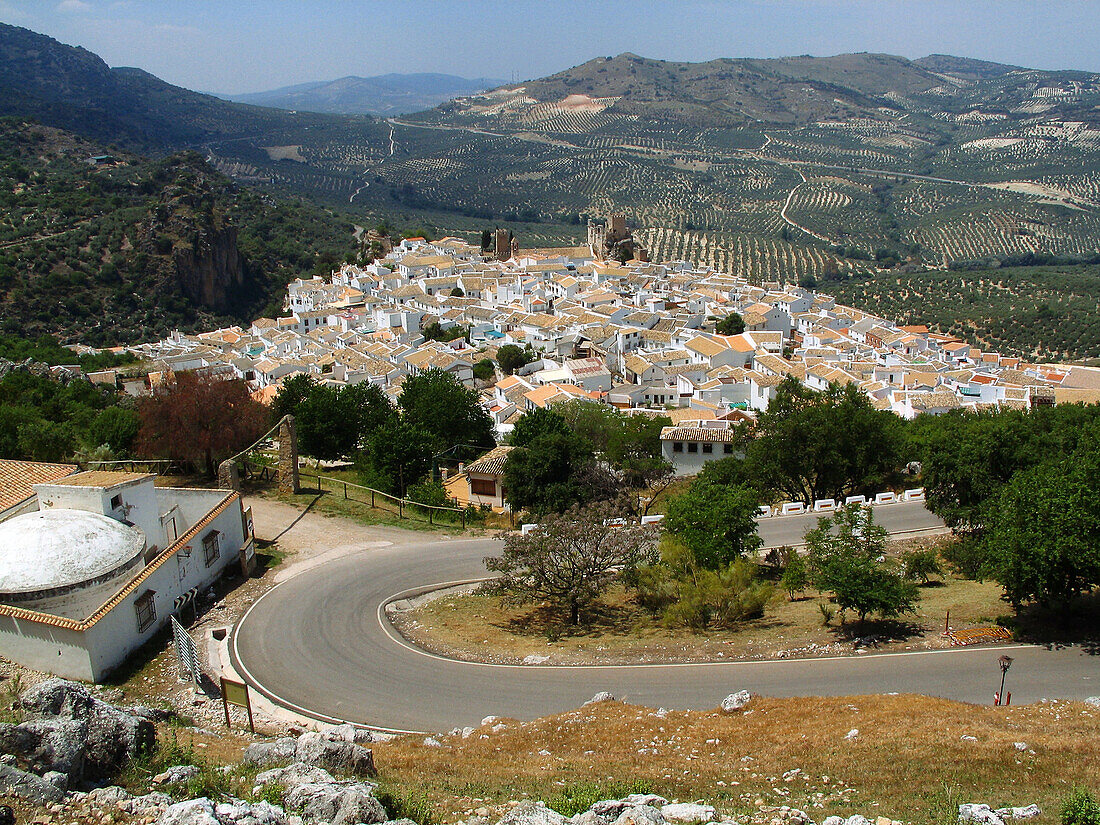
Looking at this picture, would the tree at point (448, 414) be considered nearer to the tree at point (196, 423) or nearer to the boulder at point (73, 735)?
the tree at point (196, 423)

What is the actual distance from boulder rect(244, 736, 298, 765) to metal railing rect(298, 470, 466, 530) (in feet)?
49.4

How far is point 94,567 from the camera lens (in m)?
14.0

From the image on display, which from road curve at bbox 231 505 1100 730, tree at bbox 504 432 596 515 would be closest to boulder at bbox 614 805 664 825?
road curve at bbox 231 505 1100 730

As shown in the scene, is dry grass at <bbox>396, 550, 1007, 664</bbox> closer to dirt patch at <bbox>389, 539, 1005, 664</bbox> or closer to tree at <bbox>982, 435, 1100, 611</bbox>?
dirt patch at <bbox>389, 539, 1005, 664</bbox>

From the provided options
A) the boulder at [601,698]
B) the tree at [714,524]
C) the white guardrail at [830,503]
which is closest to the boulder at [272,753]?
the boulder at [601,698]

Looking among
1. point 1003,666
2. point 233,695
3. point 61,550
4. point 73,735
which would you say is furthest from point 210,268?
point 1003,666

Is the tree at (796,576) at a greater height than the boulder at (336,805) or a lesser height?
lesser

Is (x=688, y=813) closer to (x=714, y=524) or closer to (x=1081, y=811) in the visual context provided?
(x=1081, y=811)

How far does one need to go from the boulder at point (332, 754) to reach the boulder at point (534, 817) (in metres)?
1.98

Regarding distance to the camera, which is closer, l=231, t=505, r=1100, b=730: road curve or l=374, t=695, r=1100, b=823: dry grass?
l=374, t=695, r=1100, b=823: dry grass

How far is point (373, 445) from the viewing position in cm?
2752

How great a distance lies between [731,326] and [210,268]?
6134 cm

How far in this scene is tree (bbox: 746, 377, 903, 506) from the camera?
25625mm

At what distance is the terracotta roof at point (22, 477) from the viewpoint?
16438mm
